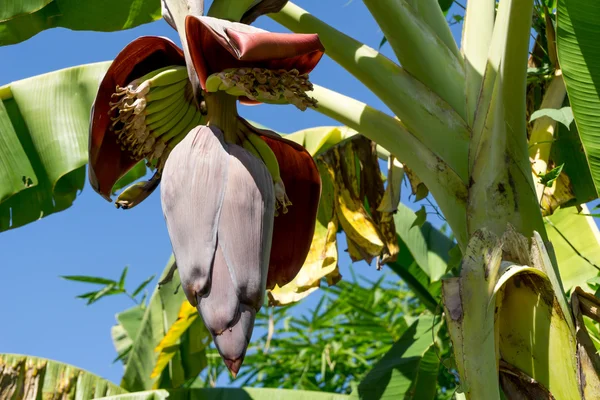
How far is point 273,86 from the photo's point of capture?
77cm

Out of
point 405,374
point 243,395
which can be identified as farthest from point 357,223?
point 243,395

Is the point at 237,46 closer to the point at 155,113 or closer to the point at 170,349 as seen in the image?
the point at 155,113

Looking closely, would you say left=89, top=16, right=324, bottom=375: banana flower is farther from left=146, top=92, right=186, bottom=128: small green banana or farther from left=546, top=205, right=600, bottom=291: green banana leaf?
left=546, top=205, right=600, bottom=291: green banana leaf

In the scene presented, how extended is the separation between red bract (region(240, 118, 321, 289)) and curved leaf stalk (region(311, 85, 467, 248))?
22cm

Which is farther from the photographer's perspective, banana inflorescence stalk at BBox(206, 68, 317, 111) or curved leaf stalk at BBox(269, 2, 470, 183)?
curved leaf stalk at BBox(269, 2, 470, 183)

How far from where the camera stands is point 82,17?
1.38m

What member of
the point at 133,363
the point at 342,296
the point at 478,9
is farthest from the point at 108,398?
the point at 342,296

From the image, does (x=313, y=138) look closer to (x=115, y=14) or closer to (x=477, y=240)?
(x=115, y=14)

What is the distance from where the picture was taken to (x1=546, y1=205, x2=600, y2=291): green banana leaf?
1701 mm

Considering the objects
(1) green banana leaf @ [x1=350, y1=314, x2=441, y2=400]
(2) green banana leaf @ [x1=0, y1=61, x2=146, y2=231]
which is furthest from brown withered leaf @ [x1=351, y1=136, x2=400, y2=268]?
(2) green banana leaf @ [x1=0, y1=61, x2=146, y2=231]

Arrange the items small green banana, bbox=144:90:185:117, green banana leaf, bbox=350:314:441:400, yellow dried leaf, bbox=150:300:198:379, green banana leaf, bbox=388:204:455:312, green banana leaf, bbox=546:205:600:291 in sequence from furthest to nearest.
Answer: green banana leaf, bbox=388:204:455:312
yellow dried leaf, bbox=150:300:198:379
green banana leaf, bbox=546:205:600:291
green banana leaf, bbox=350:314:441:400
small green banana, bbox=144:90:185:117

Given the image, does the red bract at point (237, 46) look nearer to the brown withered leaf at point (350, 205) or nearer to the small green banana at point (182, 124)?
the small green banana at point (182, 124)

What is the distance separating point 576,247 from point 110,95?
131 centimetres

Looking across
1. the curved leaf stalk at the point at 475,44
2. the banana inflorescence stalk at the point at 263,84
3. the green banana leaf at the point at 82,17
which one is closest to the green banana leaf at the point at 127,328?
the green banana leaf at the point at 82,17
